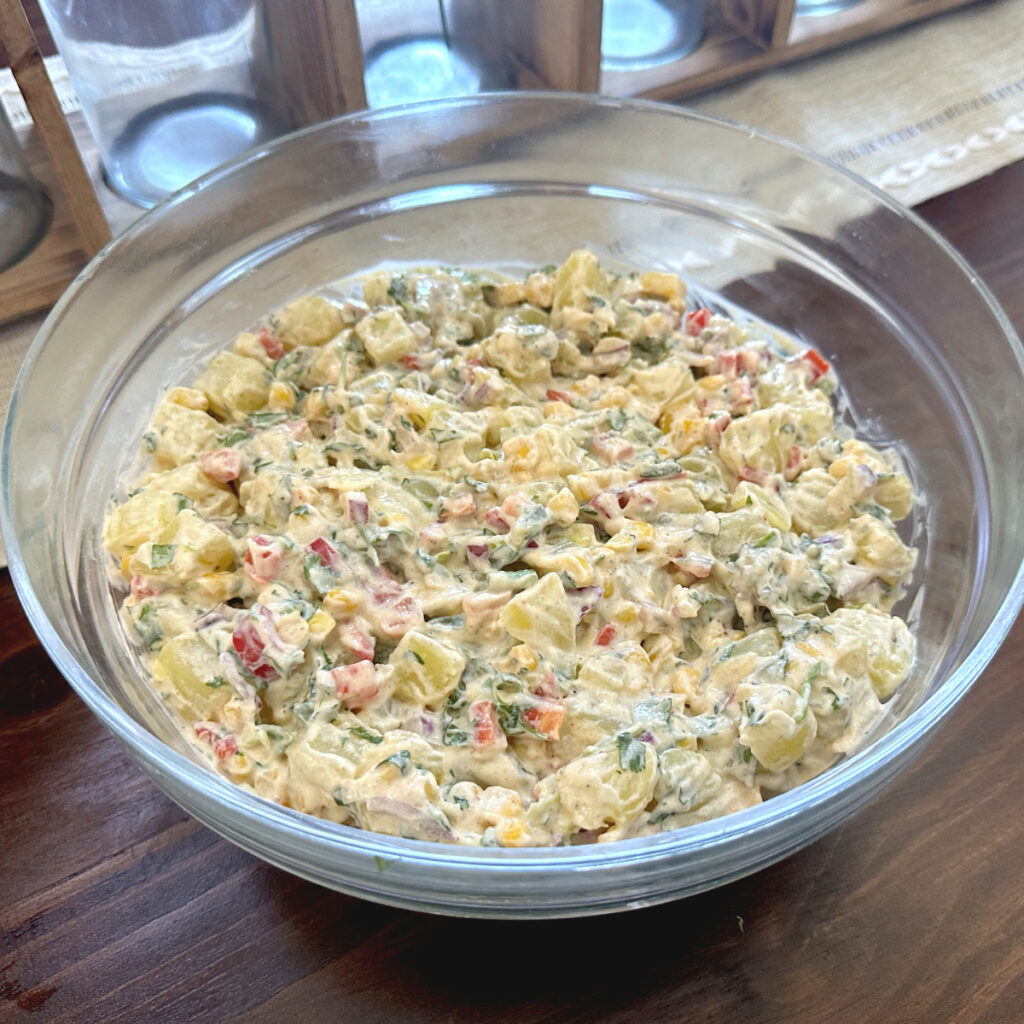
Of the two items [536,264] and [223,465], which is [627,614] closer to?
[223,465]

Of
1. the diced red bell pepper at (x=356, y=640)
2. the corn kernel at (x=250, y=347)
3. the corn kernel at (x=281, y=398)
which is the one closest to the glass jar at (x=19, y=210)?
the corn kernel at (x=250, y=347)

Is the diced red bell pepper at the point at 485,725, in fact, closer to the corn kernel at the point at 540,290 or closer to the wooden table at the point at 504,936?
the wooden table at the point at 504,936

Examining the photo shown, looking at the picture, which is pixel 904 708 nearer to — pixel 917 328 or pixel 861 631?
pixel 861 631

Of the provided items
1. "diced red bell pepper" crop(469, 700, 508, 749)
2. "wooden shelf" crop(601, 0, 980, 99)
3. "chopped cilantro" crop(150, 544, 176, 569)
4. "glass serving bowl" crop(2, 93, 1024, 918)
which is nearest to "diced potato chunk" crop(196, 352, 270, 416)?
"glass serving bowl" crop(2, 93, 1024, 918)

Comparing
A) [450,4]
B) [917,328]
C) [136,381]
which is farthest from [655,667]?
[450,4]

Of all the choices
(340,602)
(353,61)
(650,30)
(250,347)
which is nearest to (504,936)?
(340,602)

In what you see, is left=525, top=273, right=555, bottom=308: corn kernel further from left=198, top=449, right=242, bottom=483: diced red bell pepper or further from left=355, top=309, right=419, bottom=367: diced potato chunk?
left=198, top=449, right=242, bottom=483: diced red bell pepper
